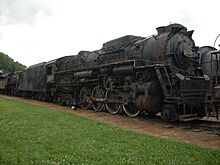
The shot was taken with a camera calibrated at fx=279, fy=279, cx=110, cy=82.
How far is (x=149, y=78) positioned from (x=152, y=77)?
17cm

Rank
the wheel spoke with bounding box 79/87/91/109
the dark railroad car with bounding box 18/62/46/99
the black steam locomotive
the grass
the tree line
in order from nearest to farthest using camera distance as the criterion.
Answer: the grass
the black steam locomotive
the wheel spoke with bounding box 79/87/91/109
the dark railroad car with bounding box 18/62/46/99
the tree line

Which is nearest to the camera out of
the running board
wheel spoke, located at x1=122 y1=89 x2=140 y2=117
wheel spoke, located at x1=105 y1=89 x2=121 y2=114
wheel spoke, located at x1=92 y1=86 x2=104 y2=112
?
the running board

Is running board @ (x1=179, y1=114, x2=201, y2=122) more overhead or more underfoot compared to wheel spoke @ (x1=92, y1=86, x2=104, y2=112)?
more underfoot

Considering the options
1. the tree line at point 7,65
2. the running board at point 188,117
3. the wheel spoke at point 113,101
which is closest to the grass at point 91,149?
the running board at point 188,117

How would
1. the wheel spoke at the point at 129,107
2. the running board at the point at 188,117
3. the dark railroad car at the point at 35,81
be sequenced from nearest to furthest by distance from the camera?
1. the running board at the point at 188,117
2. the wheel spoke at the point at 129,107
3. the dark railroad car at the point at 35,81

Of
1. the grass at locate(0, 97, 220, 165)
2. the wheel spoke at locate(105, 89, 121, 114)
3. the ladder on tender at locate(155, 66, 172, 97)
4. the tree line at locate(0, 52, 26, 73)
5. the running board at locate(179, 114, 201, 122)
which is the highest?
the tree line at locate(0, 52, 26, 73)

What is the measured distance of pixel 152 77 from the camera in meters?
13.2

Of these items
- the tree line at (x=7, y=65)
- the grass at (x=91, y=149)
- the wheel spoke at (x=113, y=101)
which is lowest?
the grass at (x=91, y=149)

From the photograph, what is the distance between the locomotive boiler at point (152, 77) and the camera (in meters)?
11.8

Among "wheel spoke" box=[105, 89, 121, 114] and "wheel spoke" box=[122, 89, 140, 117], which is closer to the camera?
"wheel spoke" box=[122, 89, 140, 117]

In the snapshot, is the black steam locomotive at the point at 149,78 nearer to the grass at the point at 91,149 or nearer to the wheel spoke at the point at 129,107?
the wheel spoke at the point at 129,107

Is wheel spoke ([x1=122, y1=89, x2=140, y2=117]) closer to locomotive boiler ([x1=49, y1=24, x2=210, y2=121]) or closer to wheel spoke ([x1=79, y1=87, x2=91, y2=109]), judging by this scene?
locomotive boiler ([x1=49, y1=24, x2=210, y2=121])

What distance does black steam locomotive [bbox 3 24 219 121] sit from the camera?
11750mm

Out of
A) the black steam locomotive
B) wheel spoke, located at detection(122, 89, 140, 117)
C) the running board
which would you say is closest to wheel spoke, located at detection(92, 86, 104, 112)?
the black steam locomotive
